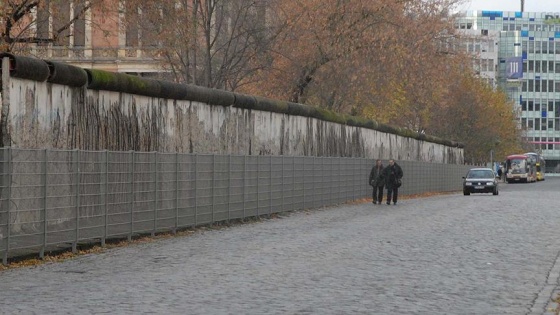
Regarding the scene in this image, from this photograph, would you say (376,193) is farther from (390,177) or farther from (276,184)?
(276,184)

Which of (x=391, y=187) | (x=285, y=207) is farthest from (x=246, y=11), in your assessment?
(x=285, y=207)

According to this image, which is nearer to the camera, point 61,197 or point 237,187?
point 61,197

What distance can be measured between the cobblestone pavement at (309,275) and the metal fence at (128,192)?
649mm

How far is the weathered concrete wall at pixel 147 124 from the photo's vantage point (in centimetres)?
2056

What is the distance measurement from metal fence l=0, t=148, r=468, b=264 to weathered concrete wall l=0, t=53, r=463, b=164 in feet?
3.02

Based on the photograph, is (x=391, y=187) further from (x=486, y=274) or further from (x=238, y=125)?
(x=486, y=274)

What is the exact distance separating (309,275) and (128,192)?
7.88m

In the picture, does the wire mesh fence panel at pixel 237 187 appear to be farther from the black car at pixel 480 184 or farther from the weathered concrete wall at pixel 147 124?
the black car at pixel 480 184

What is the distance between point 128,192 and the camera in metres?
22.6

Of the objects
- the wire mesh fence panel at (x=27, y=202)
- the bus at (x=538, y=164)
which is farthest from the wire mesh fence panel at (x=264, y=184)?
the bus at (x=538, y=164)

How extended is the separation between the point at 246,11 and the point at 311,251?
2742 cm

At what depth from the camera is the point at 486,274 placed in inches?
628

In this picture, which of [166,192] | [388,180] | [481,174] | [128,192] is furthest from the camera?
[481,174]

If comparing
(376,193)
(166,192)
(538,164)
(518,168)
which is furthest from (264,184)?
(538,164)
